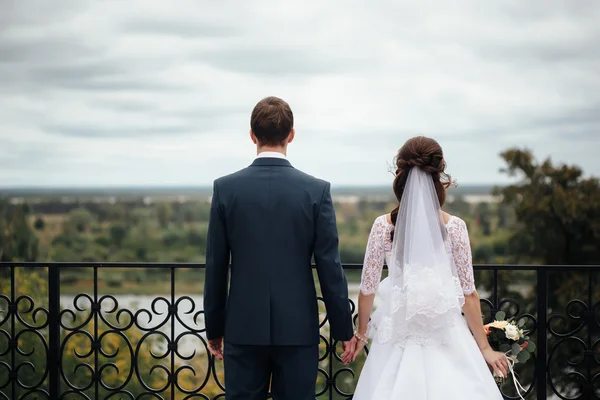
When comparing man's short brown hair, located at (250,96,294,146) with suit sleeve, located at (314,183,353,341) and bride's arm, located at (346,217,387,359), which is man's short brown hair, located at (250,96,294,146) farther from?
bride's arm, located at (346,217,387,359)

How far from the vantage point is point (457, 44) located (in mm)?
37656

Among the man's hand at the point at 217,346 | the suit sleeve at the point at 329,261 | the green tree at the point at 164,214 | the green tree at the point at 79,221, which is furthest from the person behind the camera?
the green tree at the point at 164,214

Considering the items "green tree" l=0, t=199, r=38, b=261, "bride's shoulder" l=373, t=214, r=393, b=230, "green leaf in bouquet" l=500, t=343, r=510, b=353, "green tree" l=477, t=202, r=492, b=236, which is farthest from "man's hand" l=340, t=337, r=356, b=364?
"green tree" l=477, t=202, r=492, b=236

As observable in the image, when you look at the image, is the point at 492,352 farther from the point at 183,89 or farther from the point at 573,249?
the point at 183,89

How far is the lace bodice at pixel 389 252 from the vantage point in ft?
9.84

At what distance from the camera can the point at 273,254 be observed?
8.85 feet

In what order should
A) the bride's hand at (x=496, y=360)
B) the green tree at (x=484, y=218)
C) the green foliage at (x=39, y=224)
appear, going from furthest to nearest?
the green foliage at (x=39, y=224) → the green tree at (x=484, y=218) → the bride's hand at (x=496, y=360)

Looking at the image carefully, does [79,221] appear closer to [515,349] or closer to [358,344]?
[358,344]

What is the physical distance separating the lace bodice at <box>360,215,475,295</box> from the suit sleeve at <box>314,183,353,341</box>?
32 cm

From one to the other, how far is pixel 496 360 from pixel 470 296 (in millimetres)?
366

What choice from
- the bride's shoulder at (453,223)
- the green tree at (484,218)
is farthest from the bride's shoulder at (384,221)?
the green tree at (484,218)

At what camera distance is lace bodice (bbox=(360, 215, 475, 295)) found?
118 inches

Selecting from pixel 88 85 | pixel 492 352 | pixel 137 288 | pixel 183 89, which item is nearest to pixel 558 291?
pixel 492 352

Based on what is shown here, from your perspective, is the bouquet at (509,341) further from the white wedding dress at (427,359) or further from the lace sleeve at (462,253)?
the lace sleeve at (462,253)
